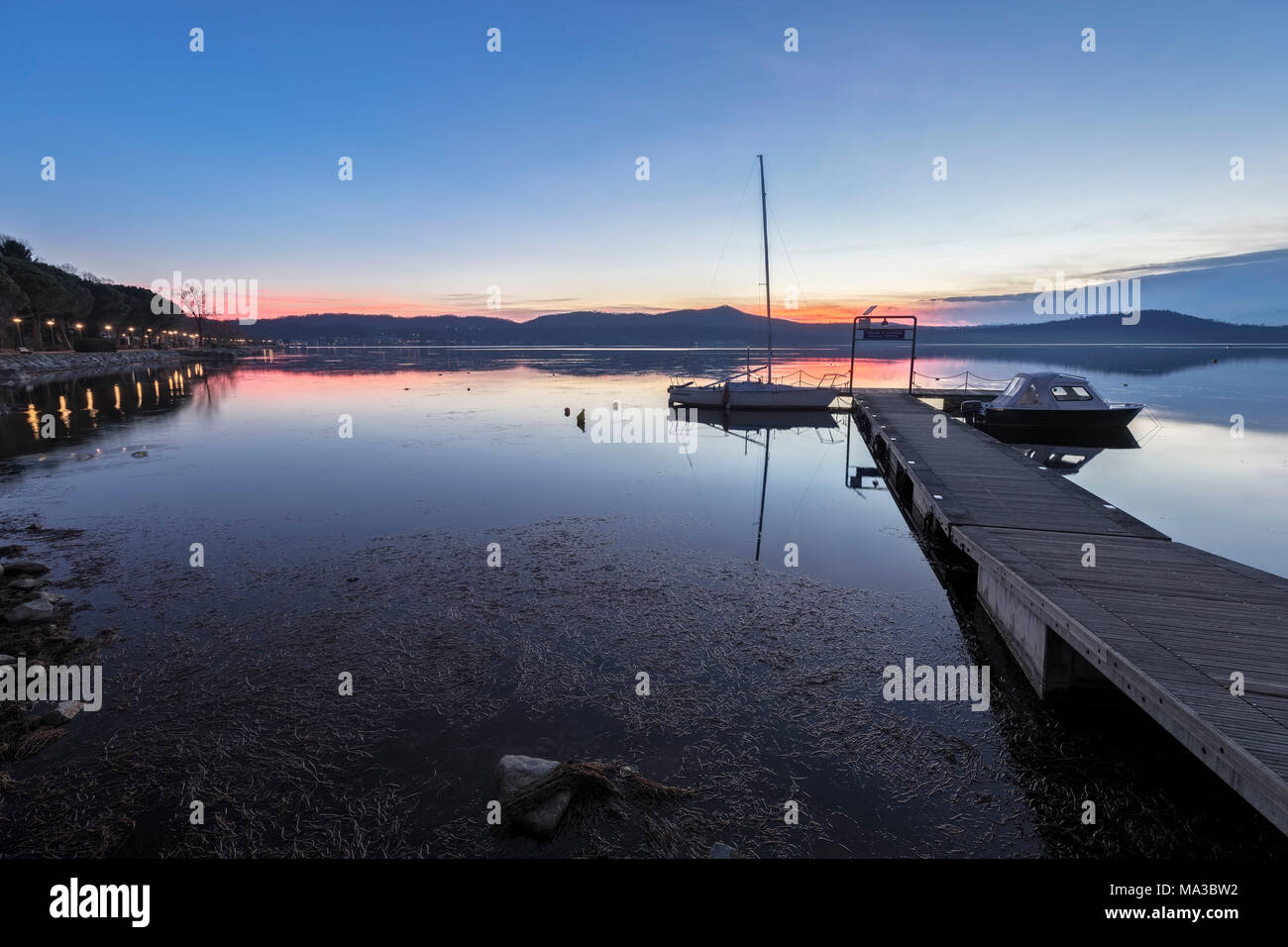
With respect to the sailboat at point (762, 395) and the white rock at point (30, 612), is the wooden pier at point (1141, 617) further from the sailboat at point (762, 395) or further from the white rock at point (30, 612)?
the sailboat at point (762, 395)

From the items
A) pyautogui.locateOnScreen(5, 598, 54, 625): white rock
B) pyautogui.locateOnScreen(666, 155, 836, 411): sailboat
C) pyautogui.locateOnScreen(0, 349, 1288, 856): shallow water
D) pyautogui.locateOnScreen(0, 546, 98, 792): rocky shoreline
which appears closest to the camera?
pyautogui.locateOnScreen(0, 349, 1288, 856): shallow water

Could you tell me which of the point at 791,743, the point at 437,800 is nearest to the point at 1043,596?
the point at 791,743

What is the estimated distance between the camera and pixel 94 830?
5.52 meters

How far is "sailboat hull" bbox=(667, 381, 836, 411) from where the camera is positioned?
126ft

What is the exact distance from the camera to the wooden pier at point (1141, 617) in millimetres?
4883

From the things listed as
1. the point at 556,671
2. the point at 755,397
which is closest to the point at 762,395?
the point at 755,397

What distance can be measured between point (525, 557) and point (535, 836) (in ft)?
24.7

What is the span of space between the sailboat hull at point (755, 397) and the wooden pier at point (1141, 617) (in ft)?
81.0

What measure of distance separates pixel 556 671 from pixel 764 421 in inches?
1161

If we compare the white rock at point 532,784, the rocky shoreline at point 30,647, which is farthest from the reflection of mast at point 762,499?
the rocky shoreline at point 30,647

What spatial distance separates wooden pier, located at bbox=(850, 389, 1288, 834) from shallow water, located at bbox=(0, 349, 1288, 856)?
2.83 ft

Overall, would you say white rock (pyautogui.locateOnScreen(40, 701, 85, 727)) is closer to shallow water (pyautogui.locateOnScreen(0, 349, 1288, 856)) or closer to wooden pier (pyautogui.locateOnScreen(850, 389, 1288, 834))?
shallow water (pyautogui.locateOnScreen(0, 349, 1288, 856))

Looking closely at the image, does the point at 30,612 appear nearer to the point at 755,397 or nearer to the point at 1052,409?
the point at 755,397

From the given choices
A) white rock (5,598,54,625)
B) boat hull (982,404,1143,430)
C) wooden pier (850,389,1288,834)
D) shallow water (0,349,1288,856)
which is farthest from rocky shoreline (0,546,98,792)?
boat hull (982,404,1143,430)
